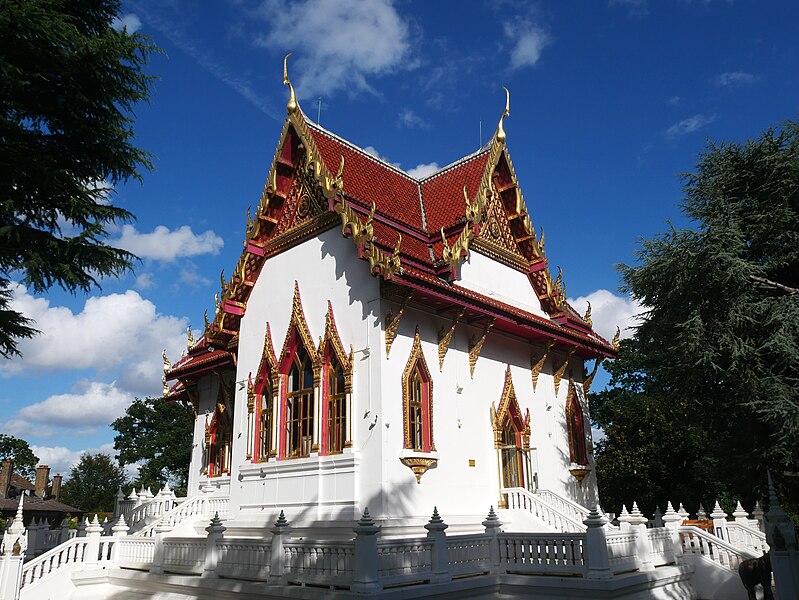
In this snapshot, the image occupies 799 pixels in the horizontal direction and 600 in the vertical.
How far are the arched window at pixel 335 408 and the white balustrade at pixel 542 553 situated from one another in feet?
11.0

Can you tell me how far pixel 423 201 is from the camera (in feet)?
55.4

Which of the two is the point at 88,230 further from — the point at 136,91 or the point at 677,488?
the point at 677,488

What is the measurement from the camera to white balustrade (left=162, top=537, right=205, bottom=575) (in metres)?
11.0

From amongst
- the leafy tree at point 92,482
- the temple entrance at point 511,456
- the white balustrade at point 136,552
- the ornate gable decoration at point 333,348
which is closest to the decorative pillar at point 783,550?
the temple entrance at point 511,456

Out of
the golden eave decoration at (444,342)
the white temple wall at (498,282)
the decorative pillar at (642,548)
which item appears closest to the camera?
the decorative pillar at (642,548)

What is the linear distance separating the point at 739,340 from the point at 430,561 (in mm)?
7836

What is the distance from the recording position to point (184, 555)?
11312 mm

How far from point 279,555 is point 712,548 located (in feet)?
25.4

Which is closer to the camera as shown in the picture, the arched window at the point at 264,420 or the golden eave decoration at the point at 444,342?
the golden eave decoration at the point at 444,342

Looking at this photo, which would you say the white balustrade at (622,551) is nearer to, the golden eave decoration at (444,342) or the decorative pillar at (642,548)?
the decorative pillar at (642,548)

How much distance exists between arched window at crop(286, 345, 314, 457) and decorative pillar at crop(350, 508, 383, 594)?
4.53 meters

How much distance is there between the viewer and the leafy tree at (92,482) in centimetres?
5131

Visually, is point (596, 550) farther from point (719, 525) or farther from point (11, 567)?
point (11, 567)

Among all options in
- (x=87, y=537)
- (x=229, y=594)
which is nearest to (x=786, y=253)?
(x=229, y=594)
